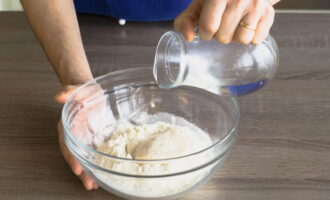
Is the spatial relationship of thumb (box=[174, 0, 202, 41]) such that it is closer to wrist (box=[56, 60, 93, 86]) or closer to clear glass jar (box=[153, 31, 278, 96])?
clear glass jar (box=[153, 31, 278, 96])

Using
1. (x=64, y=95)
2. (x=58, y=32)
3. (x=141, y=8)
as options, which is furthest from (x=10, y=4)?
(x=64, y=95)

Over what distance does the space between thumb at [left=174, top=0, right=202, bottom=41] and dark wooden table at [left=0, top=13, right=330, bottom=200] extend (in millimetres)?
286

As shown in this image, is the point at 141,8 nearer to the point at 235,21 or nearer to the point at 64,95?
the point at 64,95

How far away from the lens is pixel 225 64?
0.74m

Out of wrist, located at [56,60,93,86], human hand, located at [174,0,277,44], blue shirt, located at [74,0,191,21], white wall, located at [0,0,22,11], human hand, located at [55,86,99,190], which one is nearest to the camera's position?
human hand, located at [174,0,277,44]

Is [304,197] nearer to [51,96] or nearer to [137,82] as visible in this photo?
[137,82]

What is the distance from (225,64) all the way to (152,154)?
21 cm

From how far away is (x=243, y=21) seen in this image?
2.31ft

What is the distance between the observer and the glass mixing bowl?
686mm

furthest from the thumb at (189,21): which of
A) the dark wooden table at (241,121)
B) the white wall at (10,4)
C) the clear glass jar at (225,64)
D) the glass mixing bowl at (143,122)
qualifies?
the white wall at (10,4)

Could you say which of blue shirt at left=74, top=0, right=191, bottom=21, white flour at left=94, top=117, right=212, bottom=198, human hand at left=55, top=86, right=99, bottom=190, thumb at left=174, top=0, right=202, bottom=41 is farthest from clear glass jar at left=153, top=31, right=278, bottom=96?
blue shirt at left=74, top=0, right=191, bottom=21

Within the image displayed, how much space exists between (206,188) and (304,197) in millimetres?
183

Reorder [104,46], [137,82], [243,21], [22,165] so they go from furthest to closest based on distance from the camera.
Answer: [104,46]
[137,82]
[22,165]
[243,21]

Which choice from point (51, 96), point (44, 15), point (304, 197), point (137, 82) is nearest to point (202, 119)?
point (137, 82)
